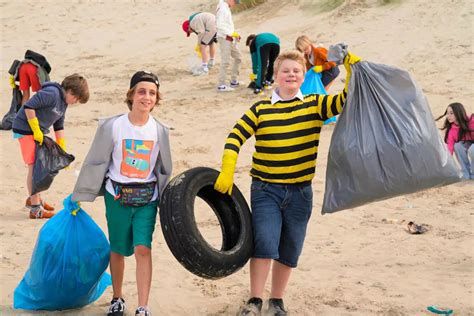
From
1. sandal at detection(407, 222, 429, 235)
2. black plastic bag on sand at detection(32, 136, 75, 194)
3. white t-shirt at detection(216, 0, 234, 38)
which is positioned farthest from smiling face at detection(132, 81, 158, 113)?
white t-shirt at detection(216, 0, 234, 38)

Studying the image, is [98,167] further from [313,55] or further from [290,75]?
[313,55]

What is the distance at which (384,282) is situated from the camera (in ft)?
18.4

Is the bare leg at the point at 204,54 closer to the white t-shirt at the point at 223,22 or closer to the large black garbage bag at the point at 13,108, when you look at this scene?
the white t-shirt at the point at 223,22

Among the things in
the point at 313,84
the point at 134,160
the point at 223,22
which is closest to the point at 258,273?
the point at 134,160

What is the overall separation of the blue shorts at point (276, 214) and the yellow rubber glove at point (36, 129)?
8.84ft

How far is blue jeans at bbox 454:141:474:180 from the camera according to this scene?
830cm

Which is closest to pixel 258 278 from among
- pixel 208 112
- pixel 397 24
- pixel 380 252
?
pixel 380 252

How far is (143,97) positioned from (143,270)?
105 cm

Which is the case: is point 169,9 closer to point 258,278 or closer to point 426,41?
point 426,41

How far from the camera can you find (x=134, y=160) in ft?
15.4

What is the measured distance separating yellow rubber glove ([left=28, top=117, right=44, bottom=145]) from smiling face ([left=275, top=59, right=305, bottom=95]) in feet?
9.11

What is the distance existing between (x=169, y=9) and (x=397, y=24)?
6.66 m

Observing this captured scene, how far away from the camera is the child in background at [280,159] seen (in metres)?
4.65

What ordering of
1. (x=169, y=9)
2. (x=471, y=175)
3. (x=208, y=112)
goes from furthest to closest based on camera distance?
(x=169, y=9), (x=208, y=112), (x=471, y=175)
